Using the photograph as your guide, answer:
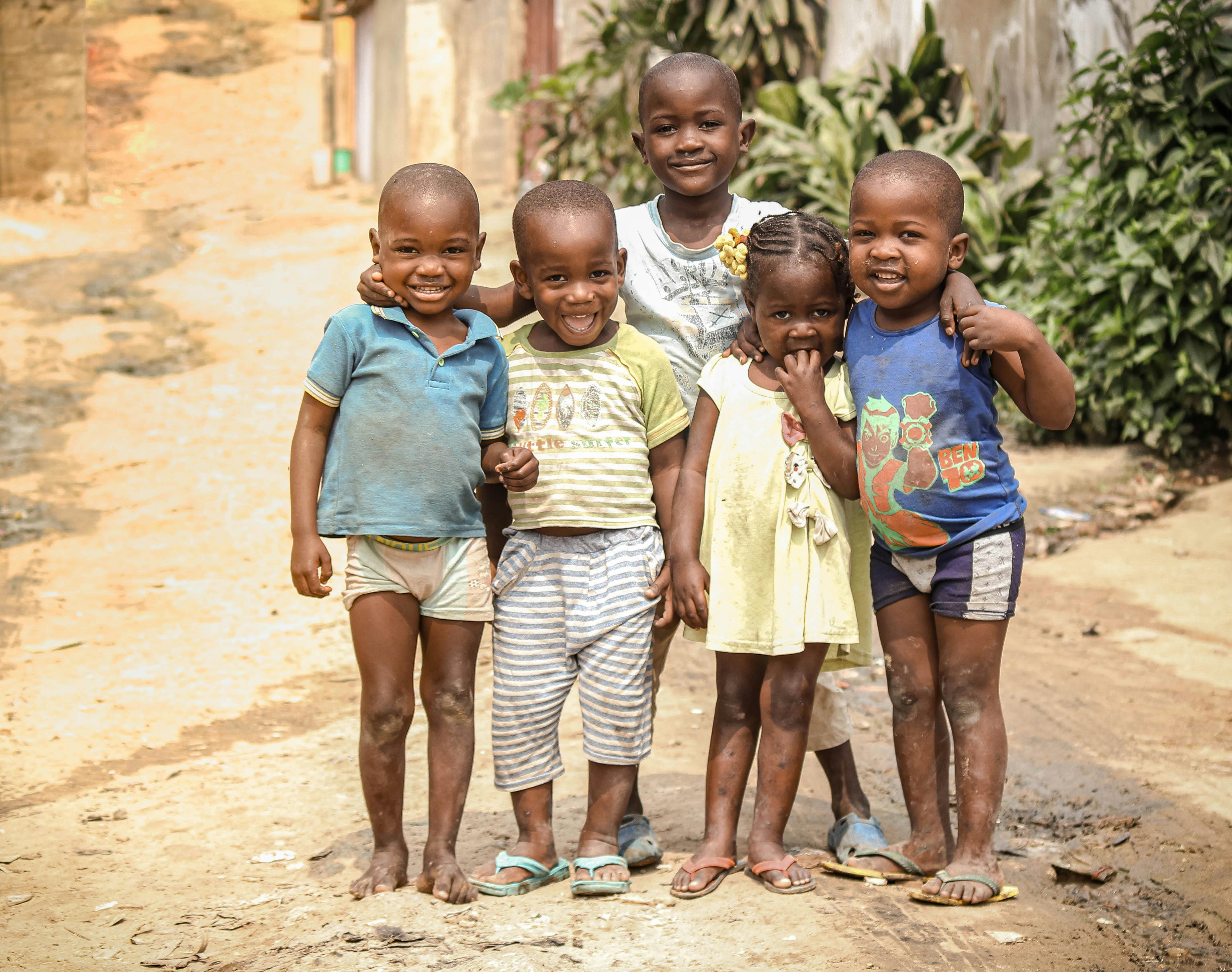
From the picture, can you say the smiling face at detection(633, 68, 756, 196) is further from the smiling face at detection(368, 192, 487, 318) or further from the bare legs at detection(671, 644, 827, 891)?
the bare legs at detection(671, 644, 827, 891)

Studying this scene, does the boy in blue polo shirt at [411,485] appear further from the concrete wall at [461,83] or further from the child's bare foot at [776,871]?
the concrete wall at [461,83]

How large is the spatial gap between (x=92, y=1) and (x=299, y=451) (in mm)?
21622

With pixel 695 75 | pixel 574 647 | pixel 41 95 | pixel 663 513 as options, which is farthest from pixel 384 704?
pixel 41 95

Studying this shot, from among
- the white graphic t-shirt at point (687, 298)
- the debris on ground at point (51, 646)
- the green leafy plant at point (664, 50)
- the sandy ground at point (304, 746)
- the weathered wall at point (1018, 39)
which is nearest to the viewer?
the sandy ground at point (304, 746)

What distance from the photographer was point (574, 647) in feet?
8.82

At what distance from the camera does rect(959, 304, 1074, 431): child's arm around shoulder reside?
2.42 metres

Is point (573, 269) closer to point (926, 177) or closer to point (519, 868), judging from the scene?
point (926, 177)

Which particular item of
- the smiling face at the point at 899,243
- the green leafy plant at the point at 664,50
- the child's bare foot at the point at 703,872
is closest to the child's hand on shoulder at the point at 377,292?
the smiling face at the point at 899,243

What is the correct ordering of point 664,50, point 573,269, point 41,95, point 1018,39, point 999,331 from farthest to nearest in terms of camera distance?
point 41,95 → point 664,50 → point 1018,39 → point 573,269 → point 999,331

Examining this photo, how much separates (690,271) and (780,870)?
1.41 meters

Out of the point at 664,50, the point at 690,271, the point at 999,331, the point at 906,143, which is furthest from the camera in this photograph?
the point at 664,50

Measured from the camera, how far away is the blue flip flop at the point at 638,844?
2.80 m

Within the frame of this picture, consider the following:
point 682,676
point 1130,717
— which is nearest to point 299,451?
point 682,676

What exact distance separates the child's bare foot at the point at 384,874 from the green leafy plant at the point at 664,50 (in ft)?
22.9
